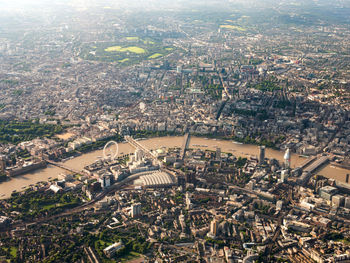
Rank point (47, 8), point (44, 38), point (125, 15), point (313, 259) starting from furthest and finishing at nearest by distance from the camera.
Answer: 1. point (47, 8)
2. point (125, 15)
3. point (44, 38)
4. point (313, 259)

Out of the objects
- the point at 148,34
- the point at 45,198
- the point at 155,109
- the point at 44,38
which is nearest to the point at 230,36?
the point at 148,34

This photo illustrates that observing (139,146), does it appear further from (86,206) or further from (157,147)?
(86,206)

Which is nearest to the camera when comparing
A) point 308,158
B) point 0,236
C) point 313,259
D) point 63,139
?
point 313,259

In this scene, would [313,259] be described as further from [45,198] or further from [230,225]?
[45,198]

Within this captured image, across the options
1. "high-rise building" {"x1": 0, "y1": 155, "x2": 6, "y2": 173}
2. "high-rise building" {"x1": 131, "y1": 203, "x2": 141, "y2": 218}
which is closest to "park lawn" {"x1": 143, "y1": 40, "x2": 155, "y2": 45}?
"high-rise building" {"x1": 0, "y1": 155, "x2": 6, "y2": 173}

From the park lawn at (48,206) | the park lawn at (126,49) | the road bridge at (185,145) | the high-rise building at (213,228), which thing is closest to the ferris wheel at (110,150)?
the road bridge at (185,145)

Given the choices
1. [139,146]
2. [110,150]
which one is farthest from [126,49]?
[110,150]
